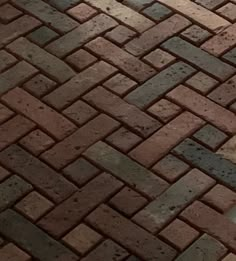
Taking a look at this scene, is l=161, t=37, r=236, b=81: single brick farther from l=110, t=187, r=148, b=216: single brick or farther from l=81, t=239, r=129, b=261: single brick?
l=81, t=239, r=129, b=261: single brick

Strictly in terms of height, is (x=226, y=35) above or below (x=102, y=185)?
above

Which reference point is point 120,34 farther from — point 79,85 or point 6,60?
point 6,60

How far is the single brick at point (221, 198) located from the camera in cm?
214

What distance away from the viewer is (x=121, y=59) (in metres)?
2.57

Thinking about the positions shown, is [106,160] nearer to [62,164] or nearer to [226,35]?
[62,164]

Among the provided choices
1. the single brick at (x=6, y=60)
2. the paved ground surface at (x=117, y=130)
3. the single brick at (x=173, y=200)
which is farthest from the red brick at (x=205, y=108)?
the single brick at (x=6, y=60)

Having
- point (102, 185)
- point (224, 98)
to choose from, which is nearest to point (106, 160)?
point (102, 185)

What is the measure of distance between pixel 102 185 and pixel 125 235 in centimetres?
19

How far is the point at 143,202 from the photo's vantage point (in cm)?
214

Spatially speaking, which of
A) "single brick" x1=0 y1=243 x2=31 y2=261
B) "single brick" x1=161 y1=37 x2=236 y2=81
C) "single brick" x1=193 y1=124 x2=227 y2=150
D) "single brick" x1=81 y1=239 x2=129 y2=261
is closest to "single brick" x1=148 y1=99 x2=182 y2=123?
"single brick" x1=193 y1=124 x2=227 y2=150

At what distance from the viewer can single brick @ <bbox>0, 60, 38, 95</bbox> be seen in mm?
2461

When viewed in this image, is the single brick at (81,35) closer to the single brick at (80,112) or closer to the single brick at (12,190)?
the single brick at (80,112)

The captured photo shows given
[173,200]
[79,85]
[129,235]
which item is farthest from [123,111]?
[129,235]

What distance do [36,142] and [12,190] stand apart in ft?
0.66
